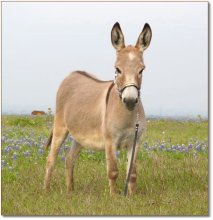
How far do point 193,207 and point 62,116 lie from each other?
2.77 metres

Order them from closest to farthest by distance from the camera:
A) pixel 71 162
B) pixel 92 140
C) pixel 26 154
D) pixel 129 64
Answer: pixel 129 64, pixel 92 140, pixel 71 162, pixel 26 154

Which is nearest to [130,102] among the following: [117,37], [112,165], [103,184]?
[117,37]

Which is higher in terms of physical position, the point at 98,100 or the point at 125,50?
the point at 125,50

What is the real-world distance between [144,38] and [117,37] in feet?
1.10

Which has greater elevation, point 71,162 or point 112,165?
point 112,165

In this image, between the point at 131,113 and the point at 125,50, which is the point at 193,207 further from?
the point at 125,50

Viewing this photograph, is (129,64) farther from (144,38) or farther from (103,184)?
(103,184)

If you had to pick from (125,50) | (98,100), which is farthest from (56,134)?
(125,50)

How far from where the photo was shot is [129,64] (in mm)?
6297

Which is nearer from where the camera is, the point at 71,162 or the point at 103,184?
the point at 103,184

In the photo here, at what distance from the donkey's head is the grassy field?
1.31 m

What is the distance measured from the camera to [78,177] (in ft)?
27.4

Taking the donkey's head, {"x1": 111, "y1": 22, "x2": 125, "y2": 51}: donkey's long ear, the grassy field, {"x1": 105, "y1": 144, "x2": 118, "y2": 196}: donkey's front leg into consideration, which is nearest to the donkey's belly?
{"x1": 105, "y1": 144, "x2": 118, "y2": 196}: donkey's front leg

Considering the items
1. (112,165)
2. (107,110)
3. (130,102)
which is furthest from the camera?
(107,110)
